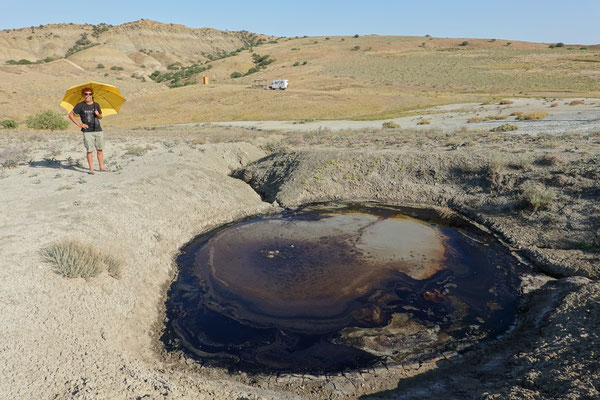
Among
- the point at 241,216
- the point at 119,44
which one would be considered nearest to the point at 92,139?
the point at 241,216

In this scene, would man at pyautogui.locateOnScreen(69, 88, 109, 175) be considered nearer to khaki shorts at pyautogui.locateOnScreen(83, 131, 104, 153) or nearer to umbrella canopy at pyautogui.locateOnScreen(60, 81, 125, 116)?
khaki shorts at pyautogui.locateOnScreen(83, 131, 104, 153)

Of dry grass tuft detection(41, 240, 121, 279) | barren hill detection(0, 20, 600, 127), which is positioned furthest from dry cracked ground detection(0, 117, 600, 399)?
barren hill detection(0, 20, 600, 127)

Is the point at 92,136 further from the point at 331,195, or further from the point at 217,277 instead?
→ the point at 331,195

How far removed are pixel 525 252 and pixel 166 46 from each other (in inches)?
4387

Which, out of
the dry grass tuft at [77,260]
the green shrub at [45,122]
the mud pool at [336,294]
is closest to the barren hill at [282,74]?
the green shrub at [45,122]

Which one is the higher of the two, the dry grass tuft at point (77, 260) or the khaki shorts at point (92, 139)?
the khaki shorts at point (92, 139)

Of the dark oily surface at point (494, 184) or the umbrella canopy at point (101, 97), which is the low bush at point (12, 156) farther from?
the dark oily surface at point (494, 184)

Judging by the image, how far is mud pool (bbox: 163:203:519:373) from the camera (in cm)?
571

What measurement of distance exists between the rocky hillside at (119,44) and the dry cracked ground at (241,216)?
239 feet

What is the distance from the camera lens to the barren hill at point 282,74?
43.2 metres

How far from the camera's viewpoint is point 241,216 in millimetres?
11594

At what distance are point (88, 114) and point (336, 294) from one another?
867 cm

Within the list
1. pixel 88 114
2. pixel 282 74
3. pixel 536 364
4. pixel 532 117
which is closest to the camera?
pixel 536 364

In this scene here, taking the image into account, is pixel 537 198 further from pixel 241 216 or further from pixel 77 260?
pixel 77 260
